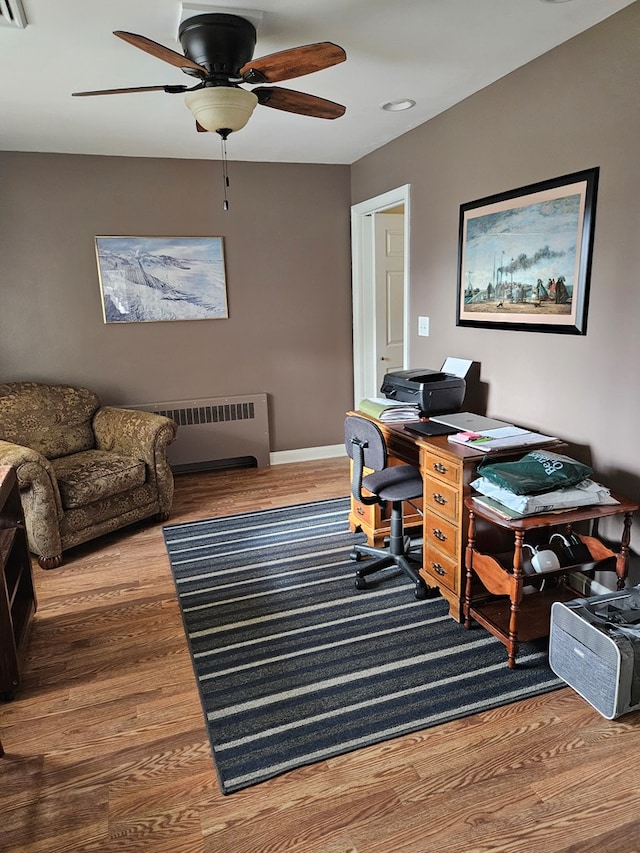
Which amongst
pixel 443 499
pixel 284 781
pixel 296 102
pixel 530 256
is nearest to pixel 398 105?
pixel 296 102

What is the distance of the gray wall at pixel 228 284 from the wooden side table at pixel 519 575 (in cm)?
276

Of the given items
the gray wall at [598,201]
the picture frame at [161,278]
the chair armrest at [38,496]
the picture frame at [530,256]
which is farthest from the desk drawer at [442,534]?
the picture frame at [161,278]

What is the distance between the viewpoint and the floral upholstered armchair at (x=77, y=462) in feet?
10.1

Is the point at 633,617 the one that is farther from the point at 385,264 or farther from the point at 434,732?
the point at 385,264

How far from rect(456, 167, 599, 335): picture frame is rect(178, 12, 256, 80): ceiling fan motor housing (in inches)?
56.5

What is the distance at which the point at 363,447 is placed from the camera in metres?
2.70

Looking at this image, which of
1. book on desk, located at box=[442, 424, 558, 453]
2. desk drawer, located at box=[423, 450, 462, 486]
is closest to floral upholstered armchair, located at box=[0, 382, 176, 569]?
desk drawer, located at box=[423, 450, 462, 486]

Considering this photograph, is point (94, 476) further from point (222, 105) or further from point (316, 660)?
point (222, 105)

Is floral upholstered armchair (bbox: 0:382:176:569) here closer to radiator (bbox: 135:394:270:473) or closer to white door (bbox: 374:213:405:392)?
radiator (bbox: 135:394:270:473)

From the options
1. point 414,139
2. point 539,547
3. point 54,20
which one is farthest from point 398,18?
point 539,547

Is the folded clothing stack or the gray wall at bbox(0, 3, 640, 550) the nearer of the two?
the folded clothing stack

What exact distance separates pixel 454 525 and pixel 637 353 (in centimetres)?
100

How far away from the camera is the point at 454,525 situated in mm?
2459

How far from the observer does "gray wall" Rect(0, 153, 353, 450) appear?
4051 mm
